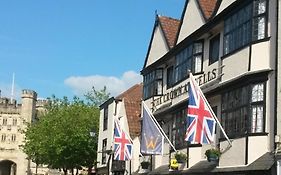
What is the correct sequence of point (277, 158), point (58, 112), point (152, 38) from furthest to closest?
1. point (58, 112)
2. point (152, 38)
3. point (277, 158)

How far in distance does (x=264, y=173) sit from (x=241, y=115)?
3087 mm

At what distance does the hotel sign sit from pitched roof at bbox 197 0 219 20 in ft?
10.3

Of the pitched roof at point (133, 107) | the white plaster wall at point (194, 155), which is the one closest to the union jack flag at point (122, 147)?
the white plaster wall at point (194, 155)

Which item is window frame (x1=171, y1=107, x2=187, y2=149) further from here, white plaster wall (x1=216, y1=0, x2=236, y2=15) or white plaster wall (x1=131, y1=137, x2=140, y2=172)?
white plaster wall (x1=131, y1=137, x2=140, y2=172)

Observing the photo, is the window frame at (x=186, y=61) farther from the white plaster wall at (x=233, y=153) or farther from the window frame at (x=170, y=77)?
the white plaster wall at (x=233, y=153)

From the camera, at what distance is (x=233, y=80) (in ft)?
74.5

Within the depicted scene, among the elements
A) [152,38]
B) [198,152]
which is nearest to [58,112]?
[152,38]

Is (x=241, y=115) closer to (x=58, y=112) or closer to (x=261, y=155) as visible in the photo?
(x=261, y=155)

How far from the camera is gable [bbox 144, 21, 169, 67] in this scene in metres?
35.4

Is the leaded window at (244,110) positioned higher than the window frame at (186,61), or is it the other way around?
the window frame at (186,61)

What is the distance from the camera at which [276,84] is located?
20156 mm

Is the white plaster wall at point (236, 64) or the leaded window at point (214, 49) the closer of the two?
the white plaster wall at point (236, 64)

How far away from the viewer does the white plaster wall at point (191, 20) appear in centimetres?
2917

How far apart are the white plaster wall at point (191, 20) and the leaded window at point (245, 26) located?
166 inches
